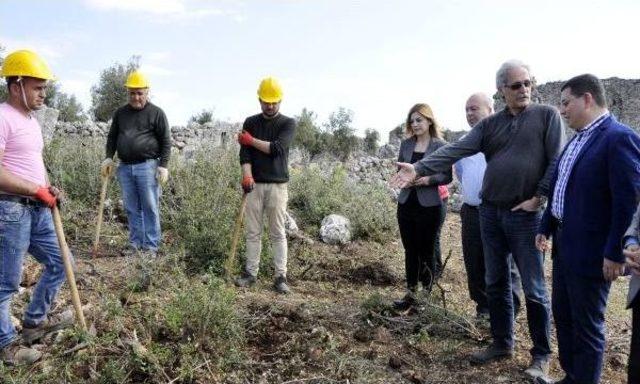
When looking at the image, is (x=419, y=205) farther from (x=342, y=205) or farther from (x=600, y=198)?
(x=342, y=205)

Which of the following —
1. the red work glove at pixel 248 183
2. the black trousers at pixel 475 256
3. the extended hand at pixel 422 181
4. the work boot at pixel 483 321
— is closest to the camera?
the work boot at pixel 483 321

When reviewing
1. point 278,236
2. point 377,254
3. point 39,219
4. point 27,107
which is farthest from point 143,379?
point 377,254

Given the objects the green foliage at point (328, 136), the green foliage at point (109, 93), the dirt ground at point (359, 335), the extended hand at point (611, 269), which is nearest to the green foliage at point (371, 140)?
the green foliage at point (328, 136)

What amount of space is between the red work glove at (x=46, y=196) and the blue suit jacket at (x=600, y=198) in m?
3.00

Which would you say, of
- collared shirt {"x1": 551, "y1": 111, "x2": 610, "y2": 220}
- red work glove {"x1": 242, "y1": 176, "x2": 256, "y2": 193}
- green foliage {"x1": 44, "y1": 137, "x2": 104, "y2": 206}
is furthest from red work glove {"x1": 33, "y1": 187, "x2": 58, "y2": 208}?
green foliage {"x1": 44, "y1": 137, "x2": 104, "y2": 206}

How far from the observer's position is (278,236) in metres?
5.13

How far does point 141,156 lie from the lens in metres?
5.48

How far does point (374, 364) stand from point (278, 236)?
6.53ft

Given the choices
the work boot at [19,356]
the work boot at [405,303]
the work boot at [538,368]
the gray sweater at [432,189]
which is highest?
the gray sweater at [432,189]

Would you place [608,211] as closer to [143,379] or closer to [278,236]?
[143,379]

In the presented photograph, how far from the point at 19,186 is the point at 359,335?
7.94 feet

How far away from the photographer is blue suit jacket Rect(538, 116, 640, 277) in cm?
255

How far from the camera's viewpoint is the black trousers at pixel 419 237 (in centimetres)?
443

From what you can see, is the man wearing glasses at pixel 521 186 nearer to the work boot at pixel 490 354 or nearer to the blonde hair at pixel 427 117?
the work boot at pixel 490 354
